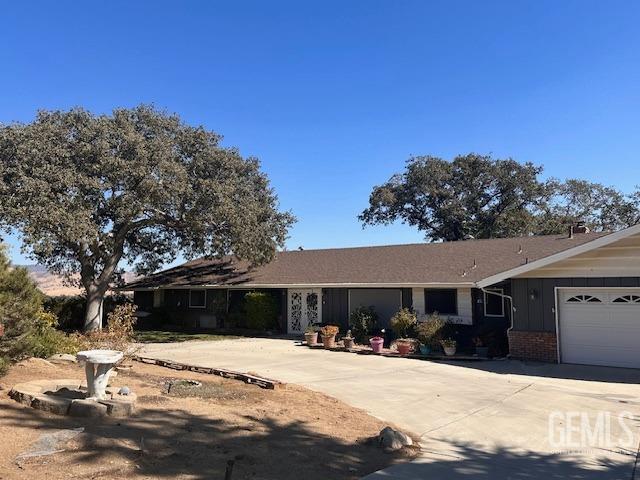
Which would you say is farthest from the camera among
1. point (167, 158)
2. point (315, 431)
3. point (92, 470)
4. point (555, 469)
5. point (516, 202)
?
point (516, 202)

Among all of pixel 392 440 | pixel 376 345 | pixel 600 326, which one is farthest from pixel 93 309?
pixel 392 440

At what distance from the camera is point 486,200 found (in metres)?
41.1

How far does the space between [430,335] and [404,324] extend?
168cm

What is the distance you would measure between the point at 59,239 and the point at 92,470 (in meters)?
17.7

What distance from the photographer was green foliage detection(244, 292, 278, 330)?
79.6 feet

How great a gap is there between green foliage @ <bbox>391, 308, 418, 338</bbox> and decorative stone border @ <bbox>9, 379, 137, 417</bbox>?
12.3 metres

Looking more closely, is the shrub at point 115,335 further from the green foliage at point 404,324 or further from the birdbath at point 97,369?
the green foliage at point 404,324

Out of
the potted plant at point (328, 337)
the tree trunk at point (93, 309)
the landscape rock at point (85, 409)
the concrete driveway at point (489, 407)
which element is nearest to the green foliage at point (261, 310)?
the potted plant at point (328, 337)

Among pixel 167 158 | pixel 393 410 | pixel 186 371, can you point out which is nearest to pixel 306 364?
pixel 186 371

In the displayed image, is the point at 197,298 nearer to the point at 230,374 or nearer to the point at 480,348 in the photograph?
the point at 480,348

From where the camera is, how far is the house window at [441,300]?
63.4 feet

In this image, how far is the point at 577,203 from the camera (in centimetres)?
4291

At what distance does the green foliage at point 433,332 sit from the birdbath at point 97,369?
465 inches

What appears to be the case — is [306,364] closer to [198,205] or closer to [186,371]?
[186,371]
